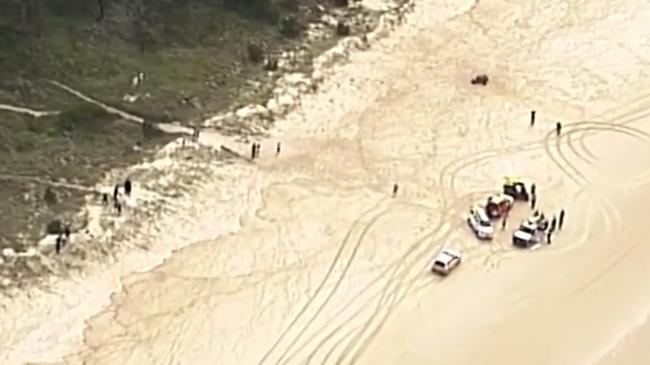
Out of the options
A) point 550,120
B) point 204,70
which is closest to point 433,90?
point 550,120

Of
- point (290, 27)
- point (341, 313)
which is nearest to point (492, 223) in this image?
point (341, 313)

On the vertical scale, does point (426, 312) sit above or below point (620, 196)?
below

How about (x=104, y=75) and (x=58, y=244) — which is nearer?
(x=58, y=244)

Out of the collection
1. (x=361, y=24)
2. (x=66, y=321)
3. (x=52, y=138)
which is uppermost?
(x=361, y=24)

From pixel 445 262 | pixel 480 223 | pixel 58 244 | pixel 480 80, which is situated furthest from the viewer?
pixel 480 80

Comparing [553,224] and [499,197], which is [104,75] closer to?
[499,197]

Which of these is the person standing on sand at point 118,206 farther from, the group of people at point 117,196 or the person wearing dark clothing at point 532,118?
the person wearing dark clothing at point 532,118

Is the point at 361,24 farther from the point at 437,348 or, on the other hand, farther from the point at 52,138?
the point at 437,348
